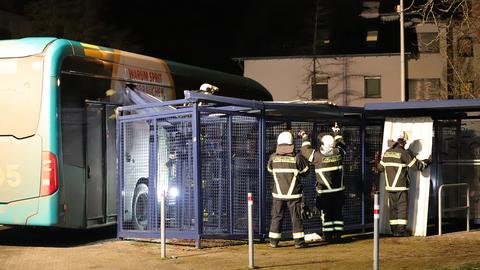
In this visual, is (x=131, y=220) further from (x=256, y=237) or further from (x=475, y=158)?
(x=475, y=158)

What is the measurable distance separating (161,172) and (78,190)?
55.3 inches

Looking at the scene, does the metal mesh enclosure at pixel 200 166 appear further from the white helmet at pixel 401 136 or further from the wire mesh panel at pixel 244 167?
the white helmet at pixel 401 136

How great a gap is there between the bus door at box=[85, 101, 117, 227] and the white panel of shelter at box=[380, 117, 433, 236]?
4945mm

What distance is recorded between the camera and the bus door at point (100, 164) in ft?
37.7

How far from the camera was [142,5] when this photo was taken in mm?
51531

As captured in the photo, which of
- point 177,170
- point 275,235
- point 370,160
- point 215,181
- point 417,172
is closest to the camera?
point 275,235

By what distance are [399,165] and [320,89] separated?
34.6 m

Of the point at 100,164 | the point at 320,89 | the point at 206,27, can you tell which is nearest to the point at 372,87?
the point at 320,89

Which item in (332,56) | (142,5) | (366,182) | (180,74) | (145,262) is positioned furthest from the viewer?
(142,5)

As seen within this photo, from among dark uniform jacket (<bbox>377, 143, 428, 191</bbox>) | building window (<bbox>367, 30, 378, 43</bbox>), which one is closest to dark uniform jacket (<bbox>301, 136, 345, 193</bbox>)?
dark uniform jacket (<bbox>377, 143, 428, 191</bbox>)

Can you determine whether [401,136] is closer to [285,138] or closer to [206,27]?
[285,138]

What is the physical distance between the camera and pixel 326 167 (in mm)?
11406

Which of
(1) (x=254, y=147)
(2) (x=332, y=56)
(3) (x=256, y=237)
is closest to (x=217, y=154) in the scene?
(1) (x=254, y=147)

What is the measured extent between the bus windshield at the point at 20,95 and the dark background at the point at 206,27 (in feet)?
82.8
